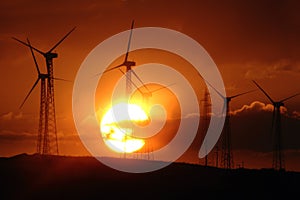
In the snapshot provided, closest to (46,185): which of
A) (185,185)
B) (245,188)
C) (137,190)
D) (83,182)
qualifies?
(83,182)

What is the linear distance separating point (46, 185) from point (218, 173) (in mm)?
39967

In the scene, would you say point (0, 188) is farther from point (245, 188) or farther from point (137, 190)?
point (245, 188)

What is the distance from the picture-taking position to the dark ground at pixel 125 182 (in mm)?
131750

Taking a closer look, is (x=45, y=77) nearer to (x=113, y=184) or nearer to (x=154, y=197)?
(x=113, y=184)

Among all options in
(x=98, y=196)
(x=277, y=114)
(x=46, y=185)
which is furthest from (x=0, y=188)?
(x=277, y=114)

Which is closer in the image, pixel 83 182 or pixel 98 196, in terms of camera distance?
pixel 98 196

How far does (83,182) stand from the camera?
461 ft

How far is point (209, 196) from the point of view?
132250 mm

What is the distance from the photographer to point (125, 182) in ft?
473

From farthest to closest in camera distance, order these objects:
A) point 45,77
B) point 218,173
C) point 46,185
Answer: point 218,173
point 45,77
point 46,185

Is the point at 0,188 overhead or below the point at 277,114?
below

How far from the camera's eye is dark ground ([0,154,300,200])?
432 ft

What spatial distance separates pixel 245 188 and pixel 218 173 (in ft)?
53.3

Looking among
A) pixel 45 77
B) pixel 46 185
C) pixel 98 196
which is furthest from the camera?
pixel 45 77
